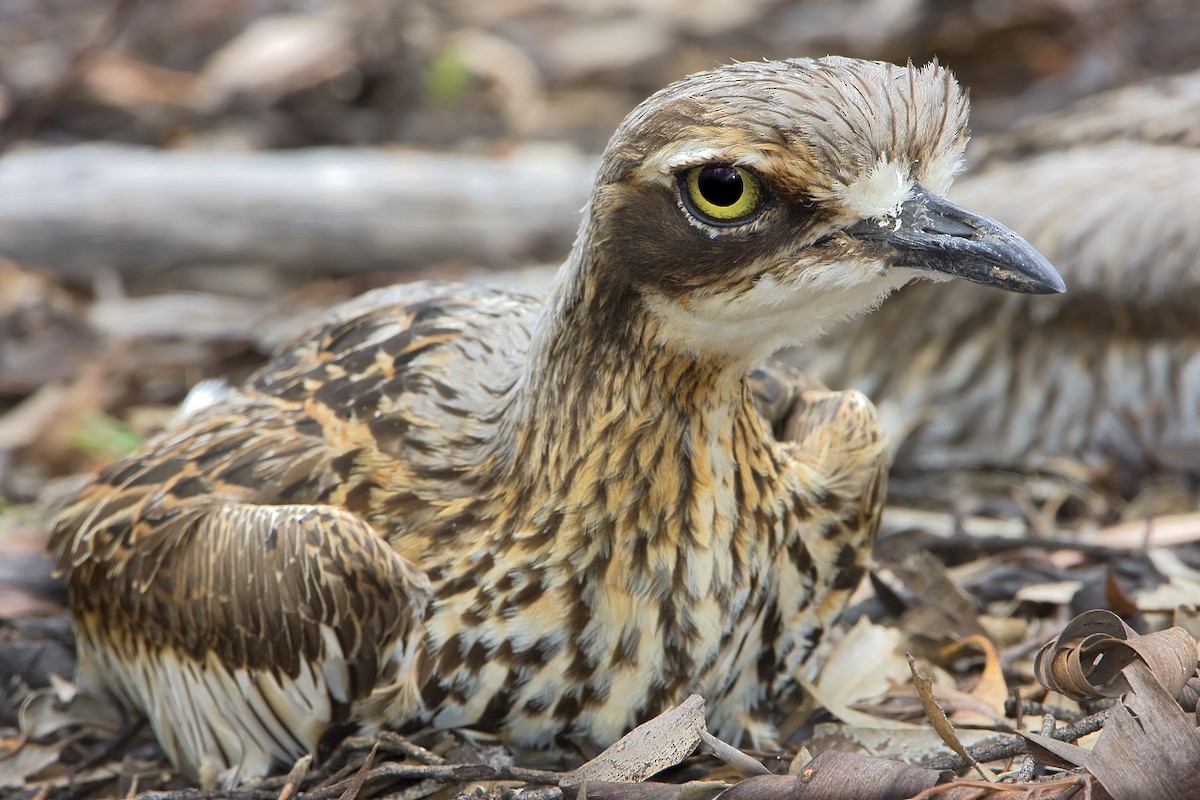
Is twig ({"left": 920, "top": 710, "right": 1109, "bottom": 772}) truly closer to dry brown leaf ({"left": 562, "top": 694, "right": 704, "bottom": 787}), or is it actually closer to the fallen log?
dry brown leaf ({"left": 562, "top": 694, "right": 704, "bottom": 787})

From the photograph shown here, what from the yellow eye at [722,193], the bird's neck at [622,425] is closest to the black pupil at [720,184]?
the yellow eye at [722,193]

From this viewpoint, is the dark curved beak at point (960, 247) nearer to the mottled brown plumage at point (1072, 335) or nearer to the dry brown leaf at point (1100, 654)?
the dry brown leaf at point (1100, 654)

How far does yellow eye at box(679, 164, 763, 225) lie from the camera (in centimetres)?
293

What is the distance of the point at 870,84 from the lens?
2.99m

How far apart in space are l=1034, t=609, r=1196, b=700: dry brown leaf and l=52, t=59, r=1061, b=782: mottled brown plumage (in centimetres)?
59

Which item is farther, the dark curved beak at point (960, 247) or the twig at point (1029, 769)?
the twig at point (1029, 769)

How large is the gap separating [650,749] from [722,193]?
47.2 inches

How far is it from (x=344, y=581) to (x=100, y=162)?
13.4 ft

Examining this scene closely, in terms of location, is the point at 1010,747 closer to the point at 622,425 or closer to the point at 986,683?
the point at 986,683

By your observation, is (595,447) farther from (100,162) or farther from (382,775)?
(100,162)

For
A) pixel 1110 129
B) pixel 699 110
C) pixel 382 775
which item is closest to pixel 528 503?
pixel 382 775

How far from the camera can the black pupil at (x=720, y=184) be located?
2.93m

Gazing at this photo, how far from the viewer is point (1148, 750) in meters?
2.91

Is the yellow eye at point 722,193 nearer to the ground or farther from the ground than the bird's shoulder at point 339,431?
farther from the ground
